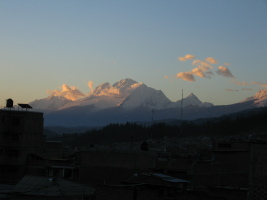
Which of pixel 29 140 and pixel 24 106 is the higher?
pixel 24 106

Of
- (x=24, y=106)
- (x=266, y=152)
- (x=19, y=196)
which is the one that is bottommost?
(x=19, y=196)

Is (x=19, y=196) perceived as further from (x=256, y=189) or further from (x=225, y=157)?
(x=225, y=157)

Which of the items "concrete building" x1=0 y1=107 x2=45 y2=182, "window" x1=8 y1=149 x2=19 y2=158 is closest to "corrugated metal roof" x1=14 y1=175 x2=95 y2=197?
"concrete building" x1=0 y1=107 x2=45 y2=182

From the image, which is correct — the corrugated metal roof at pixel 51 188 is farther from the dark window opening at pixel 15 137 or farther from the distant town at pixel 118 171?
the dark window opening at pixel 15 137

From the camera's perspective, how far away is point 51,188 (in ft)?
94.1

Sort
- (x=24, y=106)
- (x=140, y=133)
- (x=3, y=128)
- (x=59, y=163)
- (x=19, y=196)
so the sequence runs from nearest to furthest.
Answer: (x=19, y=196), (x=59, y=163), (x=3, y=128), (x=24, y=106), (x=140, y=133)

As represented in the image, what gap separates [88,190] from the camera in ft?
95.5

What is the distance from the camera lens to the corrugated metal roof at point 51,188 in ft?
92.5

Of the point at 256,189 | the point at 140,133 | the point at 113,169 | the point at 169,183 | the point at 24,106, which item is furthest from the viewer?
the point at 140,133

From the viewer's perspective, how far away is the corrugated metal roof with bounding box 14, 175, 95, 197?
28.2 meters

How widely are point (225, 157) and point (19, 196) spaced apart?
72.5ft

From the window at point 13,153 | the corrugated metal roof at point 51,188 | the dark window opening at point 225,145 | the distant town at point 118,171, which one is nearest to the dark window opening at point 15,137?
the distant town at point 118,171

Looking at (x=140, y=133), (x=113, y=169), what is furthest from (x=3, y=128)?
(x=140, y=133)

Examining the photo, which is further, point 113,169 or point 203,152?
point 203,152
